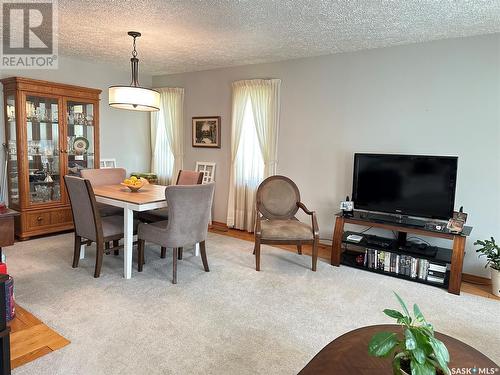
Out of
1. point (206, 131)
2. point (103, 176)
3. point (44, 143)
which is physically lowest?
point (103, 176)

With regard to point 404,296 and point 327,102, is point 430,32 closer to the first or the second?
point 327,102

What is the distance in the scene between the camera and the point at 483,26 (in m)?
3.10

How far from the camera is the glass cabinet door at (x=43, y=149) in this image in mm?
4359

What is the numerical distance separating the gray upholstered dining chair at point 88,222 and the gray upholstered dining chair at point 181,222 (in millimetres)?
303

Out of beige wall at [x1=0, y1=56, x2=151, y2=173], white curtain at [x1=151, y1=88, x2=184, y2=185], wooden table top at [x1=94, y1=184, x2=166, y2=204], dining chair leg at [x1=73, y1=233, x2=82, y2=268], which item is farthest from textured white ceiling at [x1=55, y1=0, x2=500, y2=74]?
dining chair leg at [x1=73, y1=233, x2=82, y2=268]

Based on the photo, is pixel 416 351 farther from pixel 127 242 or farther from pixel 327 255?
pixel 327 255

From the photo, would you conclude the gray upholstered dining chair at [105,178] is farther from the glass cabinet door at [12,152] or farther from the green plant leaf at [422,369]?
the green plant leaf at [422,369]

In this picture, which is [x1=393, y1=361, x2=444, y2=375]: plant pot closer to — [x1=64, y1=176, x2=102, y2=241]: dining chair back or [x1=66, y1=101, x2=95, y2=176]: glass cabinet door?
[x1=64, y1=176, x2=102, y2=241]: dining chair back

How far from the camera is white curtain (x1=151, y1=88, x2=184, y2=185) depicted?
5.74 meters

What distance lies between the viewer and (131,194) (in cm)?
361

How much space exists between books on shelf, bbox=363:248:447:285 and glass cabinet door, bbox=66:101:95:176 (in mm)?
4020

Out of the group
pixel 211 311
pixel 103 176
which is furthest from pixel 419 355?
pixel 103 176

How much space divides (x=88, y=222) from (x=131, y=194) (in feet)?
1.68

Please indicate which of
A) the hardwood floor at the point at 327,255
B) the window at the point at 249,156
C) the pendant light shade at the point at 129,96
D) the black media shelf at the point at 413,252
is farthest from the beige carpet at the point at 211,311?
the pendant light shade at the point at 129,96
